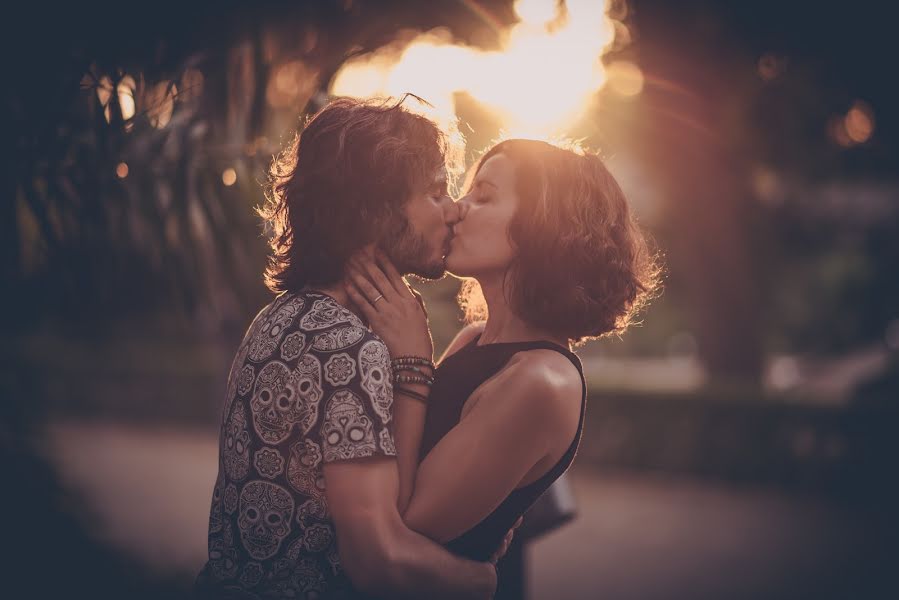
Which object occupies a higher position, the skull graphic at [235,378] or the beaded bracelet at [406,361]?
the beaded bracelet at [406,361]

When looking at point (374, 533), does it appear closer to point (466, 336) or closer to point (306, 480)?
point (306, 480)

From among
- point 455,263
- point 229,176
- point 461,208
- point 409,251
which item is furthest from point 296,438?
point 229,176

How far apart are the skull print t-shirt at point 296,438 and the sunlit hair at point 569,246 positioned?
1.87 feet

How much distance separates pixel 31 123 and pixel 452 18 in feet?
6.95

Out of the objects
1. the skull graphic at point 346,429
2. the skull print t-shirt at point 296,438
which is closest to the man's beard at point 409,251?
the skull print t-shirt at point 296,438

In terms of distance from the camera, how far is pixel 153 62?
3006 mm

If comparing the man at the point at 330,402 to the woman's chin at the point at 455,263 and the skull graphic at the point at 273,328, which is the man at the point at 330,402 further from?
the woman's chin at the point at 455,263

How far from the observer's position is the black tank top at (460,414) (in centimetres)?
218

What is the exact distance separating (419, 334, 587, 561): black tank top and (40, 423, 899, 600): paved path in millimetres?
3391

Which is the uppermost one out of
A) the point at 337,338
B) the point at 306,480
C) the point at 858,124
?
the point at 858,124

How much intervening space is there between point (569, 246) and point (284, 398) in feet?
2.94

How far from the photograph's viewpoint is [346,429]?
1899 millimetres

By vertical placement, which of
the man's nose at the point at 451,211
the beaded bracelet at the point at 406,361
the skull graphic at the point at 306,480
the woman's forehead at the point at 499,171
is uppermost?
the woman's forehead at the point at 499,171

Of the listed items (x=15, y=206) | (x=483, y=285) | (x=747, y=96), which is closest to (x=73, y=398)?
(x=747, y=96)
